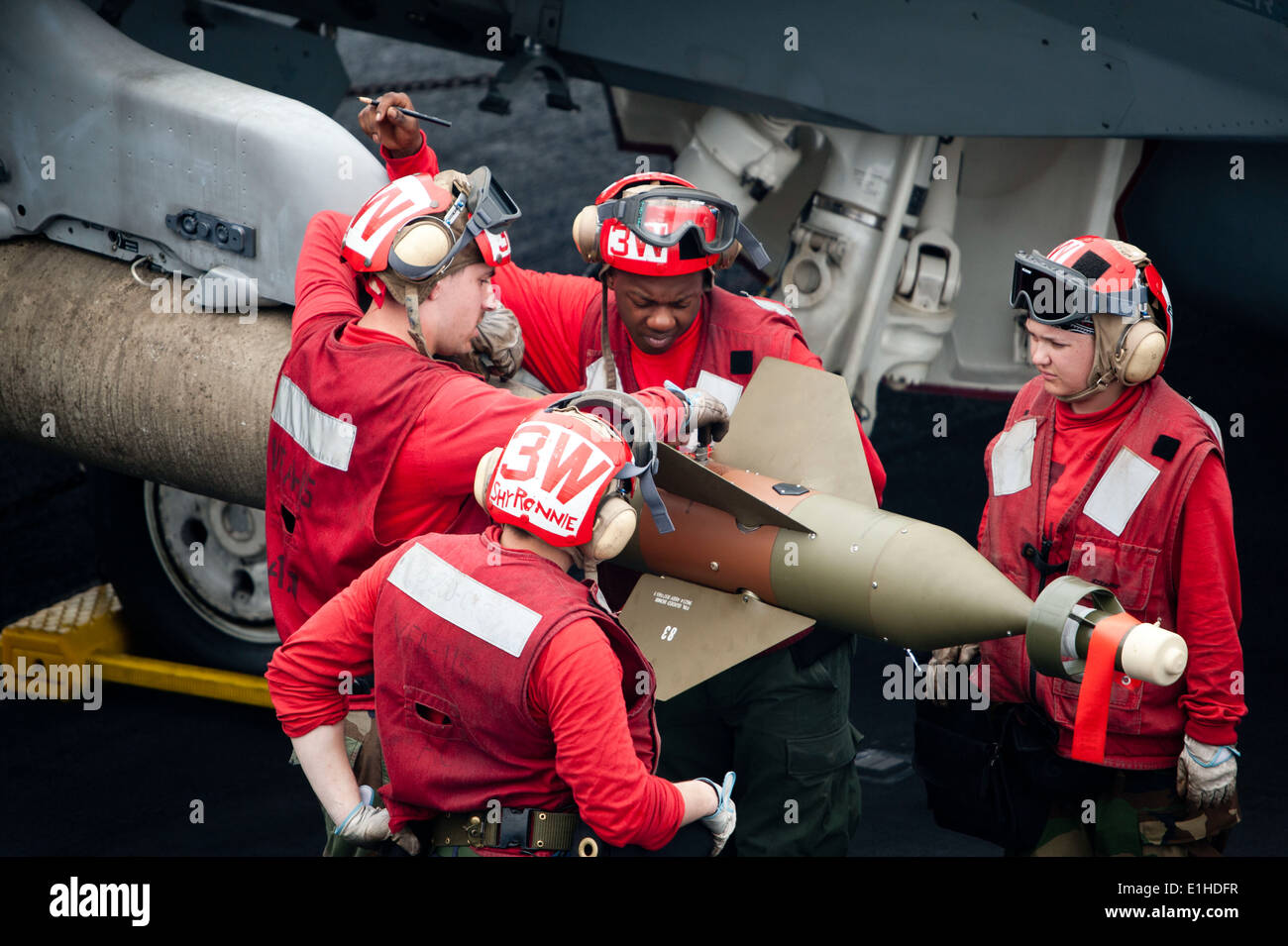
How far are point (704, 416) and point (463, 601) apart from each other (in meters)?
1.00

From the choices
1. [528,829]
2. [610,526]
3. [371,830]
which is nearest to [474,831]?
[528,829]

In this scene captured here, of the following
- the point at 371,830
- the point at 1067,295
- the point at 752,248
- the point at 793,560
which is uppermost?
the point at 1067,295

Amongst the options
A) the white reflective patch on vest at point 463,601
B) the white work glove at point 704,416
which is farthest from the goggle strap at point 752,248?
the white reflective patch on vest at point 463,601

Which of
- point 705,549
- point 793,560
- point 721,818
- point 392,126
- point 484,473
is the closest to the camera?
point 484,473

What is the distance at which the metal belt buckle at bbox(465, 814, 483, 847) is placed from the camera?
10.2 feet

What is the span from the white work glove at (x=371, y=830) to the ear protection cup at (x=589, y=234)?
161cm

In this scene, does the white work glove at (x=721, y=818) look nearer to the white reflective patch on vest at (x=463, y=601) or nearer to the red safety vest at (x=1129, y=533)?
the white reflective patch on vest at (x=463, y=601)

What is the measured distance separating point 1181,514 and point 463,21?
12.7 ft

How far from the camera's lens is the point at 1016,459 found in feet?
12.5

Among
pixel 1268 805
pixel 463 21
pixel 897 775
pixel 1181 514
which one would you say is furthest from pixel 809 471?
pixel 463 21

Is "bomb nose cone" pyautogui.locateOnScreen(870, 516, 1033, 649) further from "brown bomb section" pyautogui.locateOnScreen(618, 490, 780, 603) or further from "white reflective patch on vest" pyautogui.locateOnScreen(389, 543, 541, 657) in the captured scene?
"white reflective patch on vest" pyautogui.locateOnScreen(389, 543, 541, 657)

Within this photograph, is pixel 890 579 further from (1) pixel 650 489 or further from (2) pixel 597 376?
(2) pixel 597 376

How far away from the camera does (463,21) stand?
615 centimetres

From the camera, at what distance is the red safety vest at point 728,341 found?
418 cm
